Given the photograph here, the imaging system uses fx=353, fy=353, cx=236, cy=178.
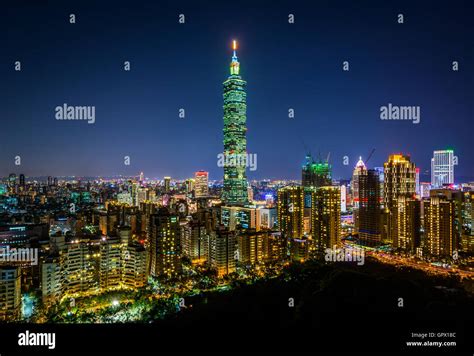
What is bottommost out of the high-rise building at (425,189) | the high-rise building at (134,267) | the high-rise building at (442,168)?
the high-rise building at (134,267)

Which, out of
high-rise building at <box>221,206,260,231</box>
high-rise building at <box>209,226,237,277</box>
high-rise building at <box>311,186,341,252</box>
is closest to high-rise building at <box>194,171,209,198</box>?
high-rise building at <box>221,206,260,231</box>

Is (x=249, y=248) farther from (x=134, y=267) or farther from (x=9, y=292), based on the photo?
(x=9, y=292)

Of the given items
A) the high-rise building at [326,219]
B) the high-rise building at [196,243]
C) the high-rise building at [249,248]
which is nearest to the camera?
the high-rise building at [249,248]

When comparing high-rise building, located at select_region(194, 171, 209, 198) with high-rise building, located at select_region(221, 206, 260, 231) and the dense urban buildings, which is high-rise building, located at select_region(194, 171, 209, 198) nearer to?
the dense urban buildings

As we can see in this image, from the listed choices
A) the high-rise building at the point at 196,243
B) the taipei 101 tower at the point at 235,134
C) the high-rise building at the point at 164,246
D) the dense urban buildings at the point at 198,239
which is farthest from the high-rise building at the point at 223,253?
the taipei 101 tower at the point at 235,134

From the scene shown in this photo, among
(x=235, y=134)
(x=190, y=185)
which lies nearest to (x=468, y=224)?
(x=235, y=134)

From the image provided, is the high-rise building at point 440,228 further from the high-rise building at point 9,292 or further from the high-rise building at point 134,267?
the high-rise building at point 9,292
